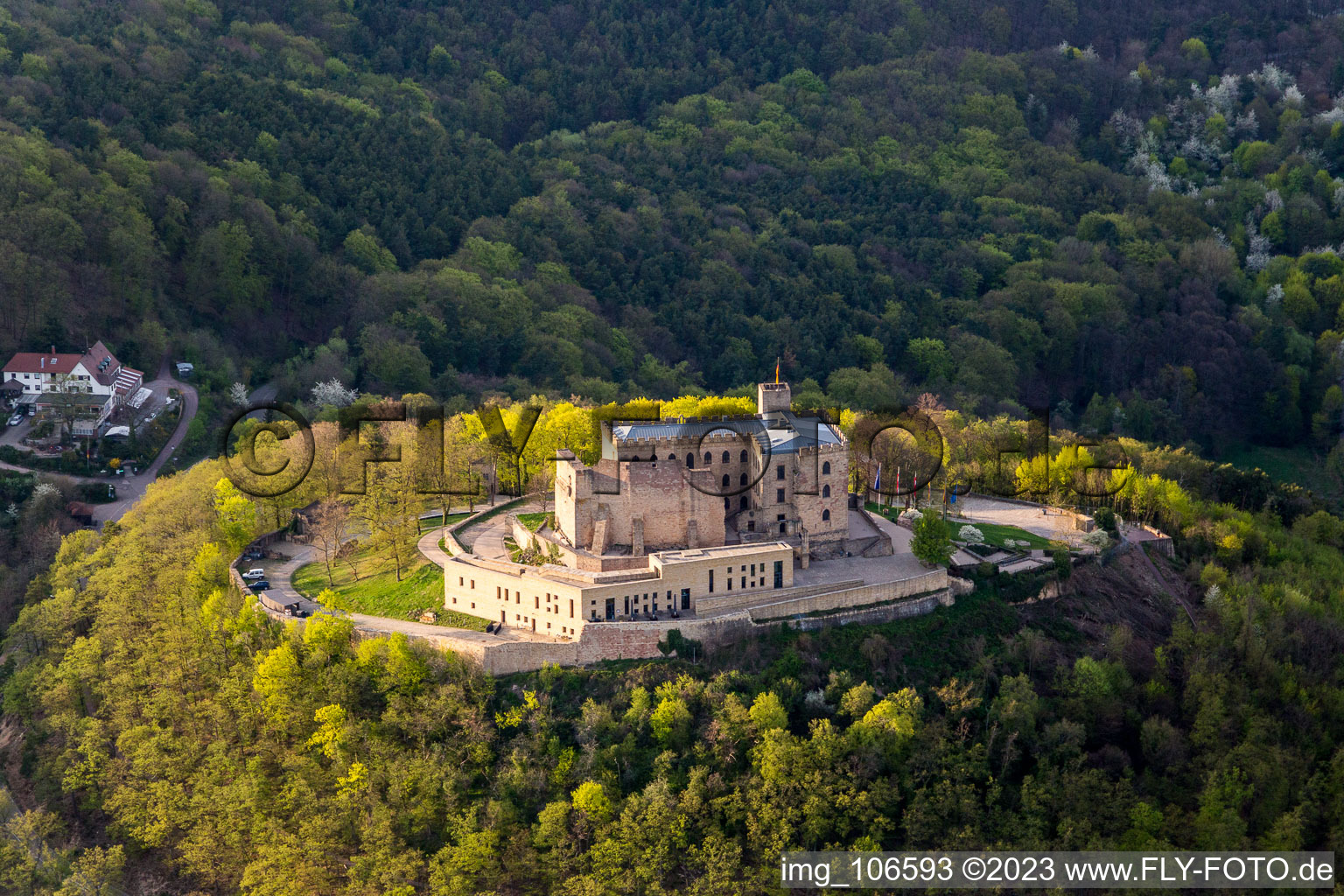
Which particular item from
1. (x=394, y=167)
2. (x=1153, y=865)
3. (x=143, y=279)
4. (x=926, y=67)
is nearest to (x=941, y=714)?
(x=1153, y=865)

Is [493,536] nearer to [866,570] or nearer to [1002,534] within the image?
[866,570]

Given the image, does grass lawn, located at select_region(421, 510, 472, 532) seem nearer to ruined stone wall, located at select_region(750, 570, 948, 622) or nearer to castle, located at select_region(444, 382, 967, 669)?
castle, located at select_region(444, 382, 967, 669)

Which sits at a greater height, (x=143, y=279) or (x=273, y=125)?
(x=273, y=125)

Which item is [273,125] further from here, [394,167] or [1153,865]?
[1153,865]

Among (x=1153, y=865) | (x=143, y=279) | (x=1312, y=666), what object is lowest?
(x=1153, y=865)

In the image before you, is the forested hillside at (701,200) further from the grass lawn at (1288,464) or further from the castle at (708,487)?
the castle at (708,487)

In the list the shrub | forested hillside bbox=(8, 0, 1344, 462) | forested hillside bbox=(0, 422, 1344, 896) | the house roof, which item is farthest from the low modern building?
the house roof
